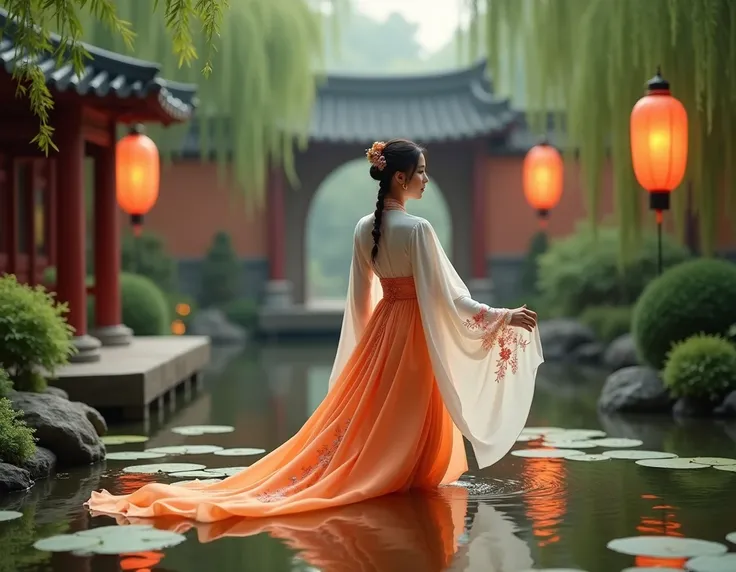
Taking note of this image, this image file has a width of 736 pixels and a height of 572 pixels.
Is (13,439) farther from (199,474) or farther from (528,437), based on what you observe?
(528,437)

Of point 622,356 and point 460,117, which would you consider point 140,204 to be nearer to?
point 622,356

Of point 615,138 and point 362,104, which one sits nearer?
point 615,138

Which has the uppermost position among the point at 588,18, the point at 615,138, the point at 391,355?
the point at 588,18

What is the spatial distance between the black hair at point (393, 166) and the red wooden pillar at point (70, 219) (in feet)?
13.0

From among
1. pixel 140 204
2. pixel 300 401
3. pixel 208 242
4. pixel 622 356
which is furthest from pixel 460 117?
pixel 300 401

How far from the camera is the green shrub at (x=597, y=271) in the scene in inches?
549

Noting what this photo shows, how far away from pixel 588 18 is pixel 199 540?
6446 mm

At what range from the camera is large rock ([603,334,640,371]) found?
1239cm

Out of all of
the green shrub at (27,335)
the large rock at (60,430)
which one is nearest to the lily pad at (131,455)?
the large rock at (60,430)

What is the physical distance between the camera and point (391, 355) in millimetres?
5172

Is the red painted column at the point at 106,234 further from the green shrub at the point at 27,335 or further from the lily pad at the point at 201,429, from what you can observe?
the green shrub at the point at 27,335

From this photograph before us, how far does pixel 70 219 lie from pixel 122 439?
2.19 m

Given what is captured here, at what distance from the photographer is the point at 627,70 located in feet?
30.1

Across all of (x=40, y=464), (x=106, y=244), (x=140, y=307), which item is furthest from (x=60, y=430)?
(x=140, y=307)
